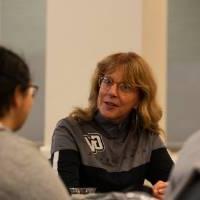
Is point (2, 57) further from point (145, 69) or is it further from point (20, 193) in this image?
point (145, 69)

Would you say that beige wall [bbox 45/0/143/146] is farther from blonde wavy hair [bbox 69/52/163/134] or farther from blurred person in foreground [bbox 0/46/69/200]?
blurred person in foreground [bbox 0/46/69/200]

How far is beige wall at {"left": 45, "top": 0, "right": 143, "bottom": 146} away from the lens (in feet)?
9.37

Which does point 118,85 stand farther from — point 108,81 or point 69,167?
point 69,167

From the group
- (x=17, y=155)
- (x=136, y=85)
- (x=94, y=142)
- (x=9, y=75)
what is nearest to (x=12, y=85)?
(x=9, y=75)

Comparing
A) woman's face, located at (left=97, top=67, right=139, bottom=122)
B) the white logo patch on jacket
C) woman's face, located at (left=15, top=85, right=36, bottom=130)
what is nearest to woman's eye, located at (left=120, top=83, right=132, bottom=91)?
woman's face, located at (left=97, top=67, right=139, bottom=122)

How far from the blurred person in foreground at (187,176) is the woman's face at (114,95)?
1456 mm

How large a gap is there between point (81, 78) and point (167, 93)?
1.87ft

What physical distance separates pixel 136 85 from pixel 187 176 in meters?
1.56

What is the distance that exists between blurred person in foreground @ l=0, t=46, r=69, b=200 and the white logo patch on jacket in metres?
0.90

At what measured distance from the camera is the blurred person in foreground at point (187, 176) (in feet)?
2.41

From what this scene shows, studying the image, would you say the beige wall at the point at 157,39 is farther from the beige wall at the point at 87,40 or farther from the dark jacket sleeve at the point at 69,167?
the dark jacket sleeve at the point at 69,167

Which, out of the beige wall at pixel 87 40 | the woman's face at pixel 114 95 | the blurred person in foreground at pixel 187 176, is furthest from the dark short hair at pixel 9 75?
the beige wall at pixel 87 40

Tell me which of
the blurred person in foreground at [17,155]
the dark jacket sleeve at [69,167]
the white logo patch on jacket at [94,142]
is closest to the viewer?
the blurred person in foreground at [17,155]

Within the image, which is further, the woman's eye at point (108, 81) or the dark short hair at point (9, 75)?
the woman's eye at point (108, 81)
